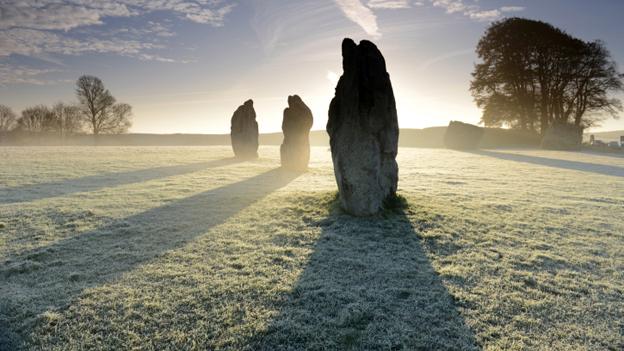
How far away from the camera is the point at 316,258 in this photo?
6.38 m

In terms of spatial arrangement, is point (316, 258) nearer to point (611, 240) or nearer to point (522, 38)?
point (611, 240)

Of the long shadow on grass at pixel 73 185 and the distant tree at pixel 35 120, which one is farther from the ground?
the distant tree at pixel 35 120

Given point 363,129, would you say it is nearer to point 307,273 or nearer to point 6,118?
point 307,273

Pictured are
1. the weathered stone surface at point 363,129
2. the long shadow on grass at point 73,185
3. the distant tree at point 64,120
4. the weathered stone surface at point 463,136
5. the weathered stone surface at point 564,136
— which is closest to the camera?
the weathered stone surface at point 363,129

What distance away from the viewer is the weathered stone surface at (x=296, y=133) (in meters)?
18.9

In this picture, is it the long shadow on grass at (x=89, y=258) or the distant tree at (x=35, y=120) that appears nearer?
the long shadow on grass at (x=89, y=258)

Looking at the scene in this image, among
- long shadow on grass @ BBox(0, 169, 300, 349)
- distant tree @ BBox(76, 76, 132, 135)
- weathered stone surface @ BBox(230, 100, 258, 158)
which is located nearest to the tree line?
distant tree @ BBox(76, 76, 132, 135)

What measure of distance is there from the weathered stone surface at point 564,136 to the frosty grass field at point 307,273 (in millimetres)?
27856

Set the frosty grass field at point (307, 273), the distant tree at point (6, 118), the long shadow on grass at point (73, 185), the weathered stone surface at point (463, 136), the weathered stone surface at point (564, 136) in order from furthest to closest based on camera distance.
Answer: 1. the distant tree at point (6, 118)
2. the weathered stone surface at point (463, 136)
3. the weathered stone surface at point (564, 136)
4. the long shadow on grass at point (73, 185)
5. the frosty grass field at point (307, 273)

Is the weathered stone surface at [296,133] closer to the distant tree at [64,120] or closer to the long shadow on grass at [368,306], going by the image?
the long shadow on grass at [368,306]

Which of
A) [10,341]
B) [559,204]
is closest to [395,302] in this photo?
[10,341]

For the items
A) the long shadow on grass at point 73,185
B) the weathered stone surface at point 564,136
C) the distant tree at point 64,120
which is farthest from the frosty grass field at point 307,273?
the distant tree at point 64,120

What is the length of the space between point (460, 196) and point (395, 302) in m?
7.78

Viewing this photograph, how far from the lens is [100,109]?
156 ft
